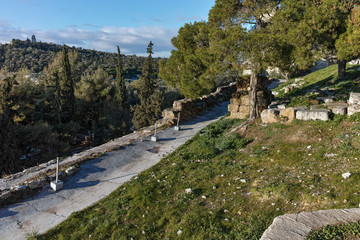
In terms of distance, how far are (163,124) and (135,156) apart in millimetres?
4360

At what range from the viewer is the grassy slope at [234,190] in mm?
4898

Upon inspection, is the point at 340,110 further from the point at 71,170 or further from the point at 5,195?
the point at 5,195

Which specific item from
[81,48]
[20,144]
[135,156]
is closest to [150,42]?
[20,144]

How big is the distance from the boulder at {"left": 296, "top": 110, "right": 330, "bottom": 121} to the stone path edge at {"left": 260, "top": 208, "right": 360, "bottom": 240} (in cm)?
614

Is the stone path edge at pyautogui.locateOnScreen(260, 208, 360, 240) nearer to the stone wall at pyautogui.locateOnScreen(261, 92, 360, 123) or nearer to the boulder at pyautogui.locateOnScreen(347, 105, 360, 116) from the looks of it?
the stone wall at pyautogui.locateOnScreen(261, 92, 360, 123)

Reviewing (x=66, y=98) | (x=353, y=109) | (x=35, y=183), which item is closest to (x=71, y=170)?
(x=35, y=183)

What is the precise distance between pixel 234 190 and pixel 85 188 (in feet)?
15.1

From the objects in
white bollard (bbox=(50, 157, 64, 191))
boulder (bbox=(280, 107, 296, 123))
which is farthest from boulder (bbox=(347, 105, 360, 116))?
white bollard (bbox=(50, 157, 64, 191))

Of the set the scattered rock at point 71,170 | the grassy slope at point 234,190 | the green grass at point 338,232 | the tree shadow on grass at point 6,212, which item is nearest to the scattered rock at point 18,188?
the tree shadow on grass at point 6,212

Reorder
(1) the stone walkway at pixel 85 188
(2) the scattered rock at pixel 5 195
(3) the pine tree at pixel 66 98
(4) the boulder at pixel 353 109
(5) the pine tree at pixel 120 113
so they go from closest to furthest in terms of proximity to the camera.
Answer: (1) the stone walkway at pixel 85 188 < (2) the scattered rock at pixel 5 195 < (4) the boulder at pixel 353 109 < (5) the pine tree at pixel 120 113 < (3) the pine tree at pixel 66 98

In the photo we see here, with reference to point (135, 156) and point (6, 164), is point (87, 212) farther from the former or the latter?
point (6, 164)

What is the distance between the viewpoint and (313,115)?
947 cm

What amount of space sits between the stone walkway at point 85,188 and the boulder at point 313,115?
17.3ft

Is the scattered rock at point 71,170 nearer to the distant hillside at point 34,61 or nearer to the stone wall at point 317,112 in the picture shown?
the stone wall at point 317,112
